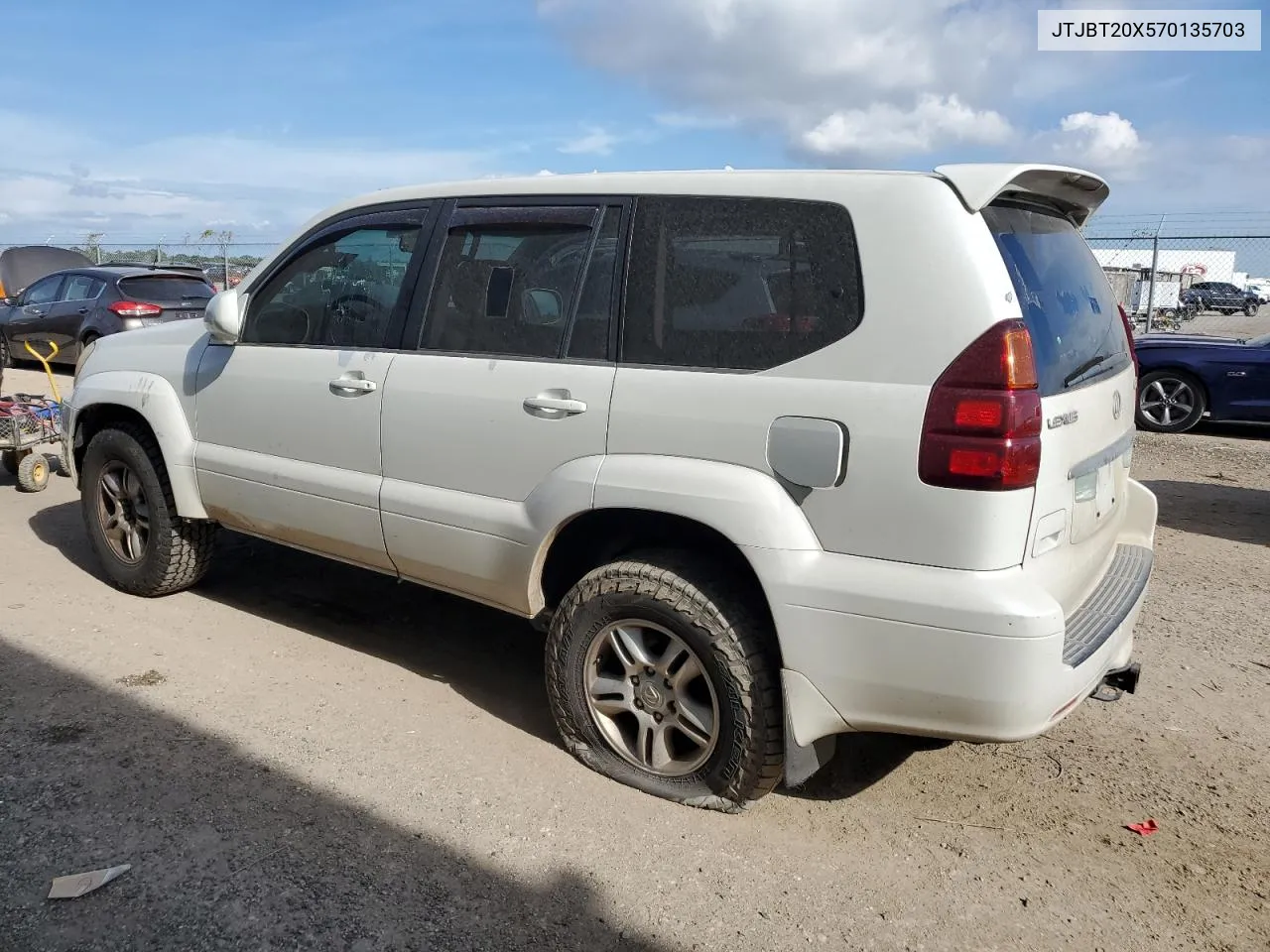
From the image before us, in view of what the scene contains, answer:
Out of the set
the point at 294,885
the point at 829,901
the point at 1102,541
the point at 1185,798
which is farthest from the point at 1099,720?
the point at 294,885

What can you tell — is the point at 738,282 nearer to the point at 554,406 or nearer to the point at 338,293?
the point at 554,406

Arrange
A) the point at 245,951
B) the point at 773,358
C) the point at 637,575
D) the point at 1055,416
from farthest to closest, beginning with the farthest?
the point at 637,575 → the point at 773,358 → the point at 1055,416 → the point at 245,951

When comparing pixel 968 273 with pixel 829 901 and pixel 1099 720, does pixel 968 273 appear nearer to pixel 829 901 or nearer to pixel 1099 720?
pixel 829 901

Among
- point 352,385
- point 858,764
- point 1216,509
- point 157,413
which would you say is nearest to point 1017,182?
point 858,764

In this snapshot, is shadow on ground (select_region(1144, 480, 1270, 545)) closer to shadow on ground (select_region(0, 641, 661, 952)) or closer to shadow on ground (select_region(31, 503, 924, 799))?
shadow on ground (select_region(31, 503, 924, 799))

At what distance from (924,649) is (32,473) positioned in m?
6.81

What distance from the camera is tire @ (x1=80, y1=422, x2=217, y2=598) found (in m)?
4.68

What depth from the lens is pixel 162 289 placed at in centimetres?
1329

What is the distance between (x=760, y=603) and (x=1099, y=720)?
171 centimetres

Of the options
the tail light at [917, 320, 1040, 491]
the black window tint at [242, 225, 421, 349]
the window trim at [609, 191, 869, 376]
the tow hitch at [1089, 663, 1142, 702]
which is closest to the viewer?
the tail light at [917, 320, 1040, 491]

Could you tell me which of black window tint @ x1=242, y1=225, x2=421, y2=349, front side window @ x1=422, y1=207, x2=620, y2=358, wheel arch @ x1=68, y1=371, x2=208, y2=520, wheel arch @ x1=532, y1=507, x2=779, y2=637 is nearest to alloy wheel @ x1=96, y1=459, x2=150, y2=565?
wheel arch @ x1=68, y1=371, x2=208, y2=520

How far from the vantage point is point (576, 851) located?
2.94 m

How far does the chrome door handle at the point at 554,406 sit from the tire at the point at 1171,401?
30.4ft

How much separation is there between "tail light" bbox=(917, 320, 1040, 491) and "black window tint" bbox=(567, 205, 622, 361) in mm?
1132
